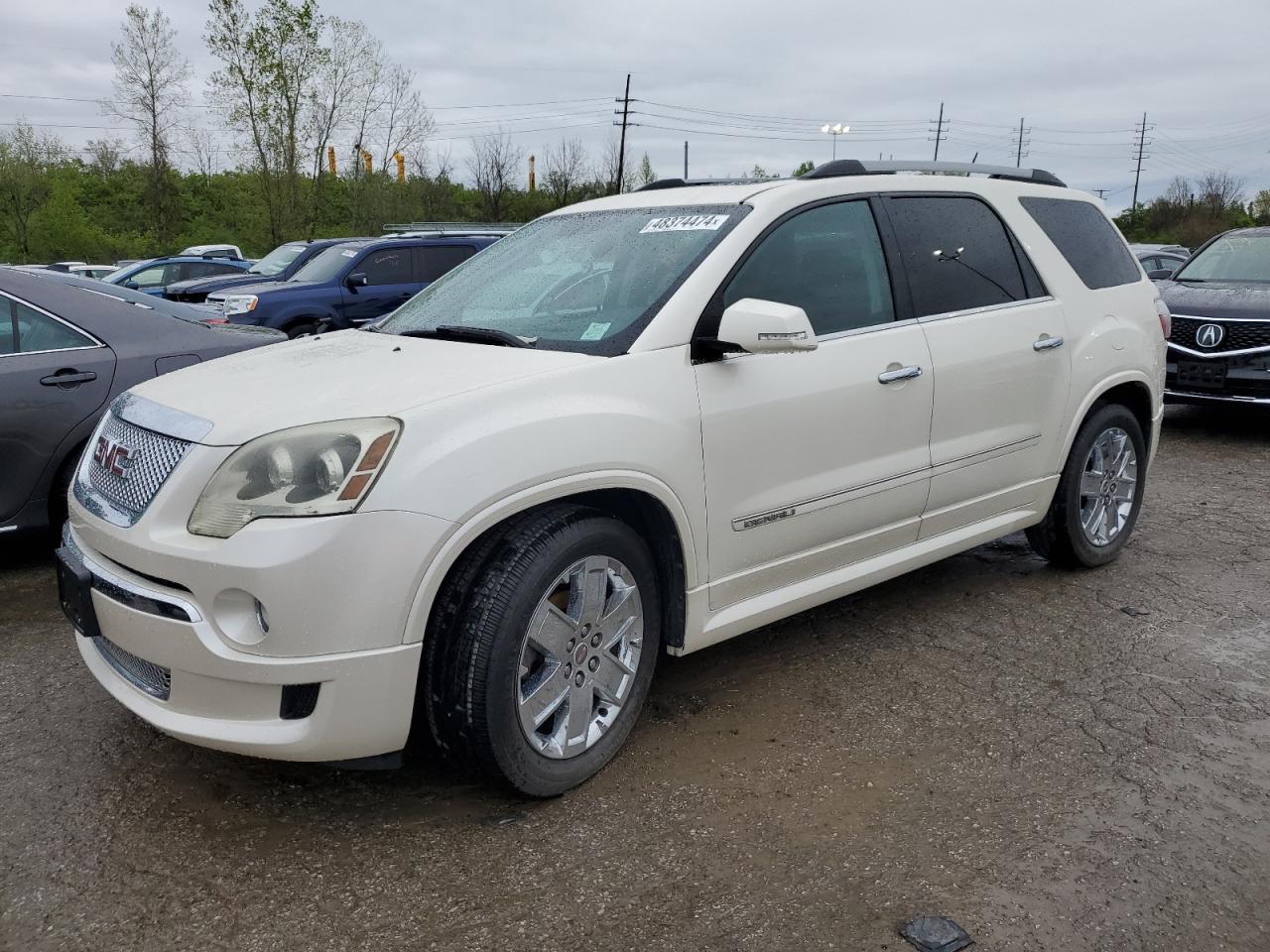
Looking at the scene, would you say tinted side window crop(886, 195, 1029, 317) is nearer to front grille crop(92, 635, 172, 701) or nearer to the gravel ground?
the gravel ground

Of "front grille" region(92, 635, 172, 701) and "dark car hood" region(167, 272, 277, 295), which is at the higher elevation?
"dark car hood" region(167, 272, 277, 295)

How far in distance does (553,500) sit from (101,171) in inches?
A: 2562

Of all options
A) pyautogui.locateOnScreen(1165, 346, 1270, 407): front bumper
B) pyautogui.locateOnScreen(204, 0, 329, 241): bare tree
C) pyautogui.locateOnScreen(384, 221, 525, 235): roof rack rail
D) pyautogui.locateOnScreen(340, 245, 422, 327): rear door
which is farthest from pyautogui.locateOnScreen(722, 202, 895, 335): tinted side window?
pyautogui.locateOnScreen(204, 0, 329, 241): bare tree

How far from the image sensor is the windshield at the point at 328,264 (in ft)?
42.0

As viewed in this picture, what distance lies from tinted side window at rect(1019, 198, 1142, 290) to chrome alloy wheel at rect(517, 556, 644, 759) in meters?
2.82

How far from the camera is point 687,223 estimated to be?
3672 mm

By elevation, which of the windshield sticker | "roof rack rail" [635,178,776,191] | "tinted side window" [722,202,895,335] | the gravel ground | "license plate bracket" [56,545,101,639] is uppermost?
"roof rack rail" [635,178,776,191]

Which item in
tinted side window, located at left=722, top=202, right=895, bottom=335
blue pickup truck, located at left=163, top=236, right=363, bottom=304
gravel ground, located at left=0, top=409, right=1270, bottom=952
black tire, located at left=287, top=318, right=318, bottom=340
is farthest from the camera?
blue pickup truck, located at left=163, top=236, right=363, bottom=304

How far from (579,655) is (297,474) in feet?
3.09

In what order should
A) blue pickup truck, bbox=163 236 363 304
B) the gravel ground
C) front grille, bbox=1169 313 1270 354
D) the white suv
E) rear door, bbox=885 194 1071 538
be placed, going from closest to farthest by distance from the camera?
1. the gravel ground
2. the white suv
3. rear door, bbox=885 194 1071 538
4. front grille, bbox=1169 313 1270 354
5. blue pickup truck, bbox=163 236 363 304

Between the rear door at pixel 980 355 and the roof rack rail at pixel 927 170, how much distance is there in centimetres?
18

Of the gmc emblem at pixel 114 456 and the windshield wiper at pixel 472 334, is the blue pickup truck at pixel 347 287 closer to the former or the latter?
the windshield wiper at pixel 472 334

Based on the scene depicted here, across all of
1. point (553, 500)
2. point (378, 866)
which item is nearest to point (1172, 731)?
point (553, 500)

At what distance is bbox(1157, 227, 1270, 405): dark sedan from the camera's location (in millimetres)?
8188
